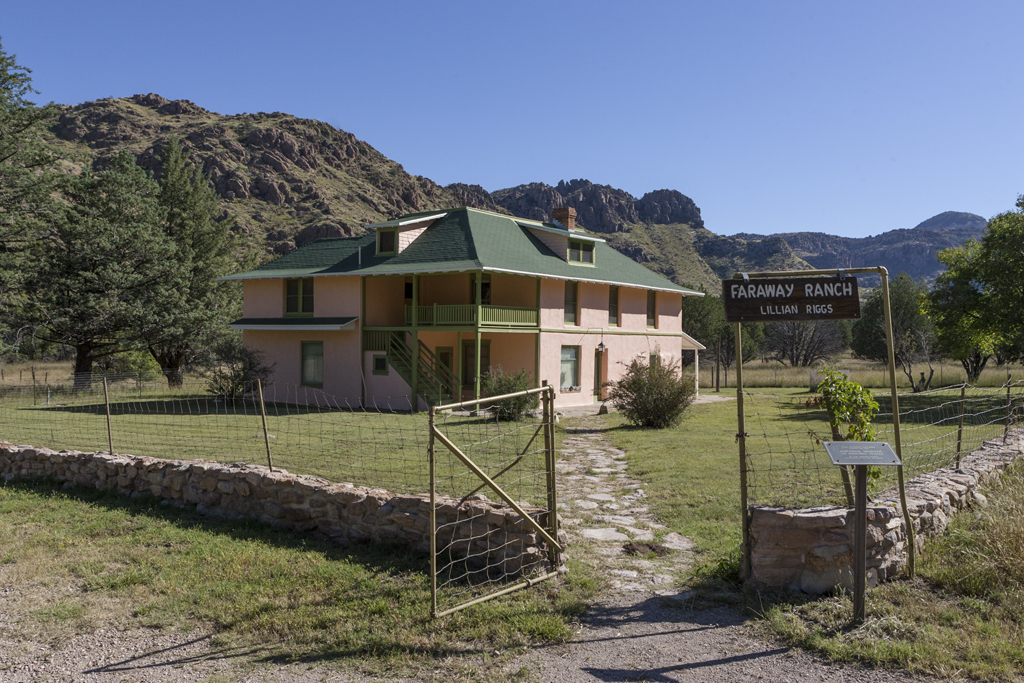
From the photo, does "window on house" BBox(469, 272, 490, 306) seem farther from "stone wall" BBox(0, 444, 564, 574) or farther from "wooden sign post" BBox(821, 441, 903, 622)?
"wooden sign post" BBox(821, 441, 903, 622)

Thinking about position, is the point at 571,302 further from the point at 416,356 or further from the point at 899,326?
the point at 899,326

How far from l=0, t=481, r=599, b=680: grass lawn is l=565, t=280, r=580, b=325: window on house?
19.3m

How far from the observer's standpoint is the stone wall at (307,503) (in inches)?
251

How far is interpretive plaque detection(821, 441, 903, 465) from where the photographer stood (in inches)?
198

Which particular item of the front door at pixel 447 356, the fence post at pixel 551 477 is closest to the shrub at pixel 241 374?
the front door at pixel 447 356

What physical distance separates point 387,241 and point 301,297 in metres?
4.16

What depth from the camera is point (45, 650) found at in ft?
17.4

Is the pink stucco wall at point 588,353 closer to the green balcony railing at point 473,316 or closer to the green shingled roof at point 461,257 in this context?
the green balcony railing at point 473,316

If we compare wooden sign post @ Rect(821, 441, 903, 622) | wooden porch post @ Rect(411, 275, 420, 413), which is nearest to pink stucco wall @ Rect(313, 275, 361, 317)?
wooden porch post @ Rect(411, 275, 420, 413)

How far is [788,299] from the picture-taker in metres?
5.98

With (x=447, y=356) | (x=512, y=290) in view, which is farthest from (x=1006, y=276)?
(x=447, y=356)

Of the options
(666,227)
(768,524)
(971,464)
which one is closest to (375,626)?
(768,524)

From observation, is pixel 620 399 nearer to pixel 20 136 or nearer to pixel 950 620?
pixel 950 620

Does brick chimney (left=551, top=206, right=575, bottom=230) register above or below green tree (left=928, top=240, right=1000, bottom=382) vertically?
above
